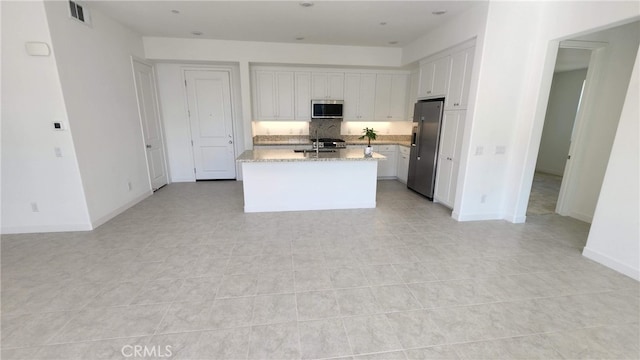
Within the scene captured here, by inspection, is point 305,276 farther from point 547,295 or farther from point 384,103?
point 384,103

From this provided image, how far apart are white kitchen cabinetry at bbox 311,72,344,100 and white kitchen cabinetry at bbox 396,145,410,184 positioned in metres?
1.84

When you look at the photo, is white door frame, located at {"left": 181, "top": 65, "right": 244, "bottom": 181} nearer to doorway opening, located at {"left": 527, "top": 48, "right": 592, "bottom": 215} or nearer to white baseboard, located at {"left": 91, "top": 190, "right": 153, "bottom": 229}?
white baseboard, located at {"left": 91, "top": 190, "right": 153, "bottom": 229}

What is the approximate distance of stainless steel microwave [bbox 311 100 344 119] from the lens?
5953 millimetres

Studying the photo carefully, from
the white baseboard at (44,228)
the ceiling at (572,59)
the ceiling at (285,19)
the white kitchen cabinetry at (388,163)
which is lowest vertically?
the white baseboard at (44,228)

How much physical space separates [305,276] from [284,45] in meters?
4.57

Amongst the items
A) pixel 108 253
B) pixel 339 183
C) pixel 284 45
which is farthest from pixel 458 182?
pixel 108 253

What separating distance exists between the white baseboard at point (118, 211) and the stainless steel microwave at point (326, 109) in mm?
3623

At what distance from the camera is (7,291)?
2332 mm

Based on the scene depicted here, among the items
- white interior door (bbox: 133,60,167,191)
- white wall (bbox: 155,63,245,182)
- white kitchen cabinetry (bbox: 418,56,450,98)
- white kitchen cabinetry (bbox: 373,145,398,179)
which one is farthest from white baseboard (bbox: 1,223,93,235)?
white kitchen cabinetry (bbox: 418,56,450,98)

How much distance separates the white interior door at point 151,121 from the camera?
494 centimetres

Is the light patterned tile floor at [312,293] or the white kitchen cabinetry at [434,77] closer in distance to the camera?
the light patterned tile floor at [312,293]

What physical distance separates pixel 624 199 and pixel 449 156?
201 centimetres

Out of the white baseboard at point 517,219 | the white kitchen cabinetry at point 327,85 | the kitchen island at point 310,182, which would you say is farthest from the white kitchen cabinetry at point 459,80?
the white kitchen cabinetry at point 327,85

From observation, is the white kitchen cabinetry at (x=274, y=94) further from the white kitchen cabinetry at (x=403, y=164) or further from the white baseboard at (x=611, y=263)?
the white baseboard at (x=611, y=263)
